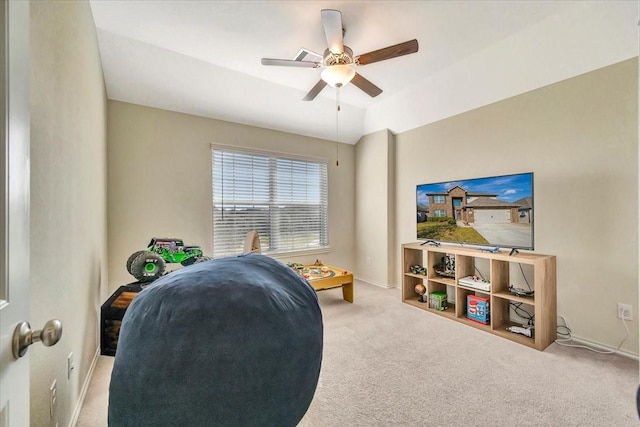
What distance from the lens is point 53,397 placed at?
1.19 metres

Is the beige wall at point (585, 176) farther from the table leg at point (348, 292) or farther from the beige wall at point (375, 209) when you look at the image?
the table leg at point (348, 292)

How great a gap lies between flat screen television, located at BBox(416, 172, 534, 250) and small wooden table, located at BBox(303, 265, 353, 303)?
3.78 feet

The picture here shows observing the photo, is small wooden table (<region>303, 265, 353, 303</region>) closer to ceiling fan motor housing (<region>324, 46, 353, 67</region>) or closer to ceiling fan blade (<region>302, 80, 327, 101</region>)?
ceiling fan blade (<region>302, 80, 327, 101</region>)

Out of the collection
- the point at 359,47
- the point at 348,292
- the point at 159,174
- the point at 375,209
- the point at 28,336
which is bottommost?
the point at 348,292

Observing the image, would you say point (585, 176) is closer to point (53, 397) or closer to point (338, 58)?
point (338, 58)

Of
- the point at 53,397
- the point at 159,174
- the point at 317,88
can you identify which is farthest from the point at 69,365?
the point at 317,88

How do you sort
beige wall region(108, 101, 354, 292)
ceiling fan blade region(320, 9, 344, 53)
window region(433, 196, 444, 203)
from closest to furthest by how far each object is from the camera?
ceiling fan blade region(320, 9, 344, 53) → beige wall region(108, 101, 354, 292) → window region(433, 196, 444, 203)

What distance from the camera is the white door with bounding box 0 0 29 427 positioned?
51 cm

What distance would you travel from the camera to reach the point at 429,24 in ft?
7.55

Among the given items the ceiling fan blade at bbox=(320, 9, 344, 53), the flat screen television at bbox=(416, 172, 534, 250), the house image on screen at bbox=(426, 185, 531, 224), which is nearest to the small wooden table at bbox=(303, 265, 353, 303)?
the flat screen television at bbox=(416, 172, 534, 250)

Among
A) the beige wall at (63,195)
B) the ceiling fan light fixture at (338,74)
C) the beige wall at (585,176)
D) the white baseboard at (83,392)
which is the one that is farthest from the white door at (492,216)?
the white baseboard at (83,392)

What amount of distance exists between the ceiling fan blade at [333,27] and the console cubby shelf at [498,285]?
2293 millimetres

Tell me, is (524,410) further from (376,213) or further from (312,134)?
(312,134)

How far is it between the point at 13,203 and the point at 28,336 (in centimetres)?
27
